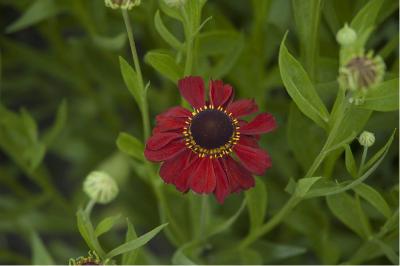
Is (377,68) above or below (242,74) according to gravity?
above

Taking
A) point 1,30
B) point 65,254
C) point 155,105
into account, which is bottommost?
point 65,254

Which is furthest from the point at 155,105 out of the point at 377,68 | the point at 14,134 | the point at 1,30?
the point at 377,68

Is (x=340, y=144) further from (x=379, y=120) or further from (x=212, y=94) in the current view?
(x=379, y=120)

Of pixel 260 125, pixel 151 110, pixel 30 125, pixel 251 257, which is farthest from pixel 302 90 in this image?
pixel 151 110

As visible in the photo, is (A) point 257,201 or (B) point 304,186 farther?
(A) point 257,201

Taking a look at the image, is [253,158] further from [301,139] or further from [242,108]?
[301,139]

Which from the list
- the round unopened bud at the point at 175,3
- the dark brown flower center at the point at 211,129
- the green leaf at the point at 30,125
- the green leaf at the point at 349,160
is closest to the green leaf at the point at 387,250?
the green leaf at the point at 349,160

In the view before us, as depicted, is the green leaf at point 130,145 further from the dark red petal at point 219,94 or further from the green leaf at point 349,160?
the green leaf at point 349,160
